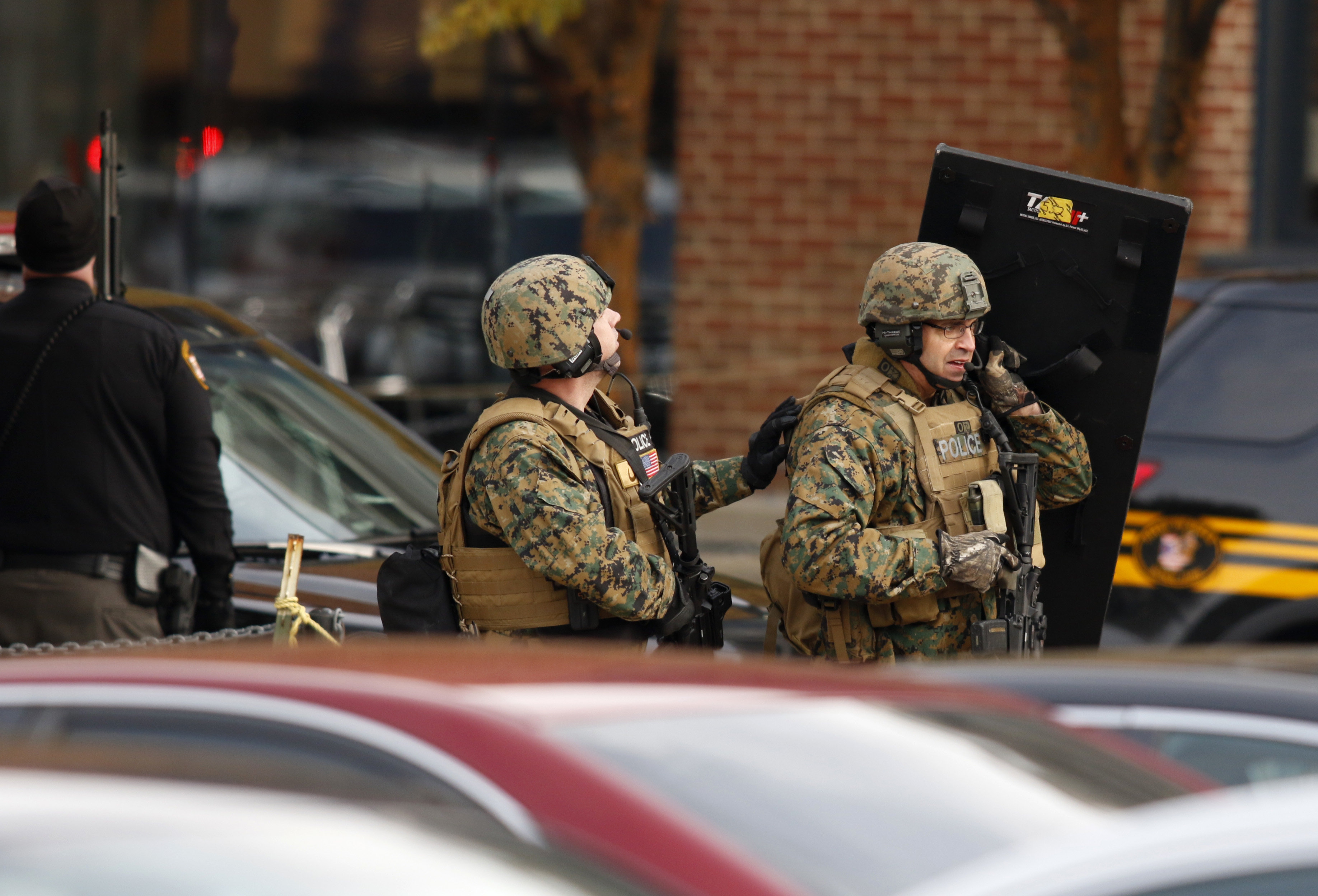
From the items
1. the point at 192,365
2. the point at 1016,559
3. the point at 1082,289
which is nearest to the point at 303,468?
the point at 192,365

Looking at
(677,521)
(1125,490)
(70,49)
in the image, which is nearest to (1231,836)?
(677,521)

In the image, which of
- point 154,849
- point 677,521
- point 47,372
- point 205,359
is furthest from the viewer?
point 205,359

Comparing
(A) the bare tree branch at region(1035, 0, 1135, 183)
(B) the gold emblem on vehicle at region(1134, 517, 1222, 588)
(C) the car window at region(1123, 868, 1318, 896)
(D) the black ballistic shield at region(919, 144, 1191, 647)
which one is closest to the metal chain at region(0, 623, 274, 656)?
(D) the black ballistic shield at region(919, 144, 1191, 647)

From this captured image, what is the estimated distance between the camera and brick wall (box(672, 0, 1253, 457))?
935 cm

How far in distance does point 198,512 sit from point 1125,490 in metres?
2.31

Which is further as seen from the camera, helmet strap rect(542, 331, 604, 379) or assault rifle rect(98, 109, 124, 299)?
assault rifle rect(98, 109, 124, 299)

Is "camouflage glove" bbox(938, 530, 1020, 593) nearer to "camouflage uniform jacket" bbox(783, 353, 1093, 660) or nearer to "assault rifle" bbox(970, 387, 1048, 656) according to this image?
"camouflage uniform jacket" bbox(783, 353, 1093, 660)

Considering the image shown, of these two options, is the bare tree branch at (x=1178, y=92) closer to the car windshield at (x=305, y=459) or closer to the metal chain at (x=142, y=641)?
the car windshield at (x=305, y=459)

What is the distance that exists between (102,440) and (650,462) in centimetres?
136

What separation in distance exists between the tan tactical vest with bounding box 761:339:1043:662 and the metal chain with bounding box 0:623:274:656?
4.12ft

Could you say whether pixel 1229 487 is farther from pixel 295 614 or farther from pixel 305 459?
pixel 295 614

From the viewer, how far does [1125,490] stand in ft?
13.4

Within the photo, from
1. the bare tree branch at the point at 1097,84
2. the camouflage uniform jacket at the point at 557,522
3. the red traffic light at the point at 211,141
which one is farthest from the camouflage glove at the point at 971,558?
the red traffic light at the point at 211,141

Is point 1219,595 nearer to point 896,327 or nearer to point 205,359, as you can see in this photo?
point 896,327
